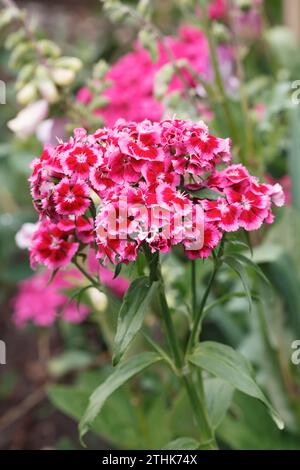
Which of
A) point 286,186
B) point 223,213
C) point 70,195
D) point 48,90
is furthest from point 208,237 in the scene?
point 286,186

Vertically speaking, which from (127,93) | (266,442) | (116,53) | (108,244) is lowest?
(266,442)

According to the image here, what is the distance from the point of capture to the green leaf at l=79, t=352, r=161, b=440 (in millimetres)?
Answer: 821

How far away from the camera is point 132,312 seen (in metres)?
0.75

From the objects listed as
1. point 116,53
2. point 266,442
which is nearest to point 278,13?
point 116,53

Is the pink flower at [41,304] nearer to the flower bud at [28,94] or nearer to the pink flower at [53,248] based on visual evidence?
the flower bud at [28,94]

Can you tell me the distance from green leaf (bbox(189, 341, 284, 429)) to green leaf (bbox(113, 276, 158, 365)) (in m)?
0.12

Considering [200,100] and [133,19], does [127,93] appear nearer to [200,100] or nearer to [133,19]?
[200,100]

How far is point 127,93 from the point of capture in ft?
5.42

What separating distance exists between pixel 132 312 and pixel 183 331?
63cm

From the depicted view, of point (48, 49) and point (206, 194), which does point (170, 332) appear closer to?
point (206, 194)

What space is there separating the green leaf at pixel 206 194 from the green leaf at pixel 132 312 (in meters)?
0.11

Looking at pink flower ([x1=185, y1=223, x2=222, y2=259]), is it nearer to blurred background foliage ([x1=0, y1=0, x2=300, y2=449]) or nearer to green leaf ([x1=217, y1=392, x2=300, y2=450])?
blurred background foliage ([x1=0, y1=0, x2=300, y2=449])
